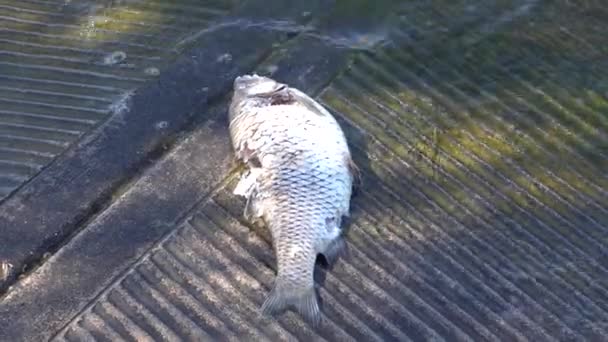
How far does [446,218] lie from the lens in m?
3.83

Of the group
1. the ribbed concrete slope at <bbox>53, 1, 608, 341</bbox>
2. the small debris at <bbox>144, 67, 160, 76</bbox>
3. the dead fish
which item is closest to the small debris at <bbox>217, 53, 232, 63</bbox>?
the small debris at <bbox>144, 67, 160, 76</bbox>

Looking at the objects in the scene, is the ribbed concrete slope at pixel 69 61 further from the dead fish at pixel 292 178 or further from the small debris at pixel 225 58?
the dead fish at pixel 292 178

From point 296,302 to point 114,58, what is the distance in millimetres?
1896

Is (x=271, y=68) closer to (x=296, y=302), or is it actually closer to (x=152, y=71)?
(x=152, y=71)

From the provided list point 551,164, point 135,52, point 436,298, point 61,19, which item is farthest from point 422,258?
point 61,19

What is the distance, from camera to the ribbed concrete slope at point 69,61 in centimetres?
409

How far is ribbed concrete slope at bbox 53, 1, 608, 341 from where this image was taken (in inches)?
134

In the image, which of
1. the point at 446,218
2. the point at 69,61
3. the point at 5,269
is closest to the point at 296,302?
the point at 446,218

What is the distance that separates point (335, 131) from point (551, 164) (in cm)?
105

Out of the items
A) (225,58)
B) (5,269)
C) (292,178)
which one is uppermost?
(292,178)

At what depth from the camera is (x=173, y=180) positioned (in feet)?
12.8

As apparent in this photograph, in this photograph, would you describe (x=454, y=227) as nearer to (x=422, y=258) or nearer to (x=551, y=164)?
(x=422, y=258)

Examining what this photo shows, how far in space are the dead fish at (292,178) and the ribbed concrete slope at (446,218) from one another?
0.36ft

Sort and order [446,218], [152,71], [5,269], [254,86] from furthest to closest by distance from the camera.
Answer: [152,71] < [254,86] < [446,218] < [5,269]
